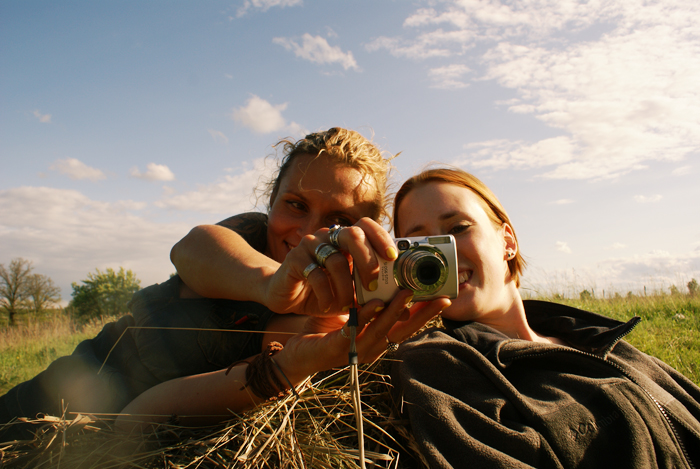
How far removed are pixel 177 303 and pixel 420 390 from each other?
1.51 meters

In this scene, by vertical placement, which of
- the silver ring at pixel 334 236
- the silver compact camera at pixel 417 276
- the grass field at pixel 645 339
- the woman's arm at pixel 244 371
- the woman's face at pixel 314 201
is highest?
the woman's face at pixel 314 201

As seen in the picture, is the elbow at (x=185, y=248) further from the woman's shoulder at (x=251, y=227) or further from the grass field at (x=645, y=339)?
the grass field at (x=645, y=339)

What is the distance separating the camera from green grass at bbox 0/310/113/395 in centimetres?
698

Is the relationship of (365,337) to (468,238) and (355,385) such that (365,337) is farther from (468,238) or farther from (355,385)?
(468,238)

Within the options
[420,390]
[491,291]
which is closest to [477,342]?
[491,291]

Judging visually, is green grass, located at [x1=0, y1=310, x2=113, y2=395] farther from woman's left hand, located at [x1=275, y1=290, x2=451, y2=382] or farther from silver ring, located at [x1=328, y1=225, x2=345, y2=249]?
silver ring, located at [x1=328, y1=225, x2=345, y2=249]

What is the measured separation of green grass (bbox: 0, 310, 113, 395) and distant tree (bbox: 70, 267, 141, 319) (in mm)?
16694

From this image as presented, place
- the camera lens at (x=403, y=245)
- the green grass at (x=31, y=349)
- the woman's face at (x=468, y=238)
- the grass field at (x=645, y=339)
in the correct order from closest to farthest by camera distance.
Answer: the camera lens at (x=403, y=245), the woman's face at (x=468, y=238), the grass field at (x=645, y=339), the green grass at (x=31, y=349)

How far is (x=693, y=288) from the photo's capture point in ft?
25.0

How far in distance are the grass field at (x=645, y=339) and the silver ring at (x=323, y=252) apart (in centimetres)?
341

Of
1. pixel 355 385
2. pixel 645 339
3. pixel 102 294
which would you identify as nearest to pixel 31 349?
pixel 355 385

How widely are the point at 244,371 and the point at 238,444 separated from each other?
318 mm

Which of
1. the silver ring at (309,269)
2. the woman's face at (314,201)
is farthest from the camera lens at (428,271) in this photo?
the woman's face at (314,201)

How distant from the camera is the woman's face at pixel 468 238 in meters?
2.31
